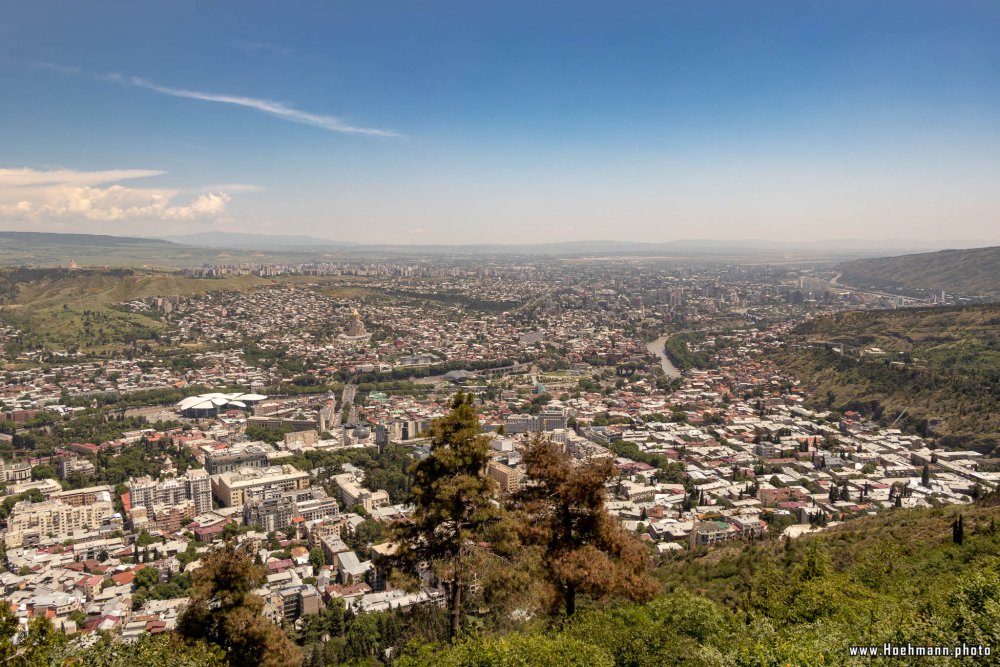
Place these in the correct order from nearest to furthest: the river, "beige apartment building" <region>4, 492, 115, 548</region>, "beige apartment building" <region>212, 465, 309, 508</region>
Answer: "beige apartment building" <region>4, 492, 115, 548</region>, "beige apartment building" <region>212, 465, 309, 508</region>, the river

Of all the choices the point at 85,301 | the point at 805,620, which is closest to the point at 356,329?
the point at 85,301

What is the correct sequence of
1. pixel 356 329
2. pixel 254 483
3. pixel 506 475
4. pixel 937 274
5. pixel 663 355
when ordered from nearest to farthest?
pixel 506 475, pixel 254 483, pixel 663 355, pixel 356 329, pixel 937 274

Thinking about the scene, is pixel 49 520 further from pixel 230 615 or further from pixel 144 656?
pixel 144 656

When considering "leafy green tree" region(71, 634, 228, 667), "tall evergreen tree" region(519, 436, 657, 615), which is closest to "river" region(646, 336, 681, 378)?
"tall evergreen tree" region(519, 436, 657, 615)

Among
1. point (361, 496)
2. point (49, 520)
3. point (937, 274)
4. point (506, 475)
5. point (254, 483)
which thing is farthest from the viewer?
point (937, 274)

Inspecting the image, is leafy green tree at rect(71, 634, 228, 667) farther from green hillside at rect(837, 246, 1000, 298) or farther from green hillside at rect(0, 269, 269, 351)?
green hillside at rect(837, 246, 1000, 298)

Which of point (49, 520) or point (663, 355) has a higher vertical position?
point (663, 355)

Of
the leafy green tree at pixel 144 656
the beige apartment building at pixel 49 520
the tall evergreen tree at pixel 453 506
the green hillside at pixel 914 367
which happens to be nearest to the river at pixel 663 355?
the green hillside at pixel 914 367
